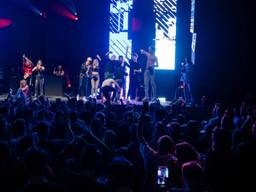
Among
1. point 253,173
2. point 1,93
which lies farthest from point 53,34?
point 253,173

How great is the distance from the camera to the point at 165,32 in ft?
58.3

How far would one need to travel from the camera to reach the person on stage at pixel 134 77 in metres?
15.8

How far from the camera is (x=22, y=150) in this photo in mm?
4613

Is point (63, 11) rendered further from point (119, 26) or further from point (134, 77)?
point (134, 77)

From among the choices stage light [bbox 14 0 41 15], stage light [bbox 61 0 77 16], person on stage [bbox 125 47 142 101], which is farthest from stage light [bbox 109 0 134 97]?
stage light [bbox 14 0 41 15]

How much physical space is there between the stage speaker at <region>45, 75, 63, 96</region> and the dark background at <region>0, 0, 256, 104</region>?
88 cm

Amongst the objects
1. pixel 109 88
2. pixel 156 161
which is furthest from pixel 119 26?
pixel 156 161

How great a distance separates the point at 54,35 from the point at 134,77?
5.50 meters

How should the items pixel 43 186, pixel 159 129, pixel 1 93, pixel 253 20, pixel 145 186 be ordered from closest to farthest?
1. pixel 43 186
2. pixel 145 186
3. pixel 159 129
4. pixel 253 20
5. pixel 1 93

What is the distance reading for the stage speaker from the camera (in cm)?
1888

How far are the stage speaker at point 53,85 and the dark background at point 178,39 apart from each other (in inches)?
34.7

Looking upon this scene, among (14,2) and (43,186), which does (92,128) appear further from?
→ (14,2)

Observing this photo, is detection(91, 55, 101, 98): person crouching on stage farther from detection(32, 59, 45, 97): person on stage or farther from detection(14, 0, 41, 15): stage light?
detection(14, 0, 41, 15): stage light

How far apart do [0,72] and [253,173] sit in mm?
17508
